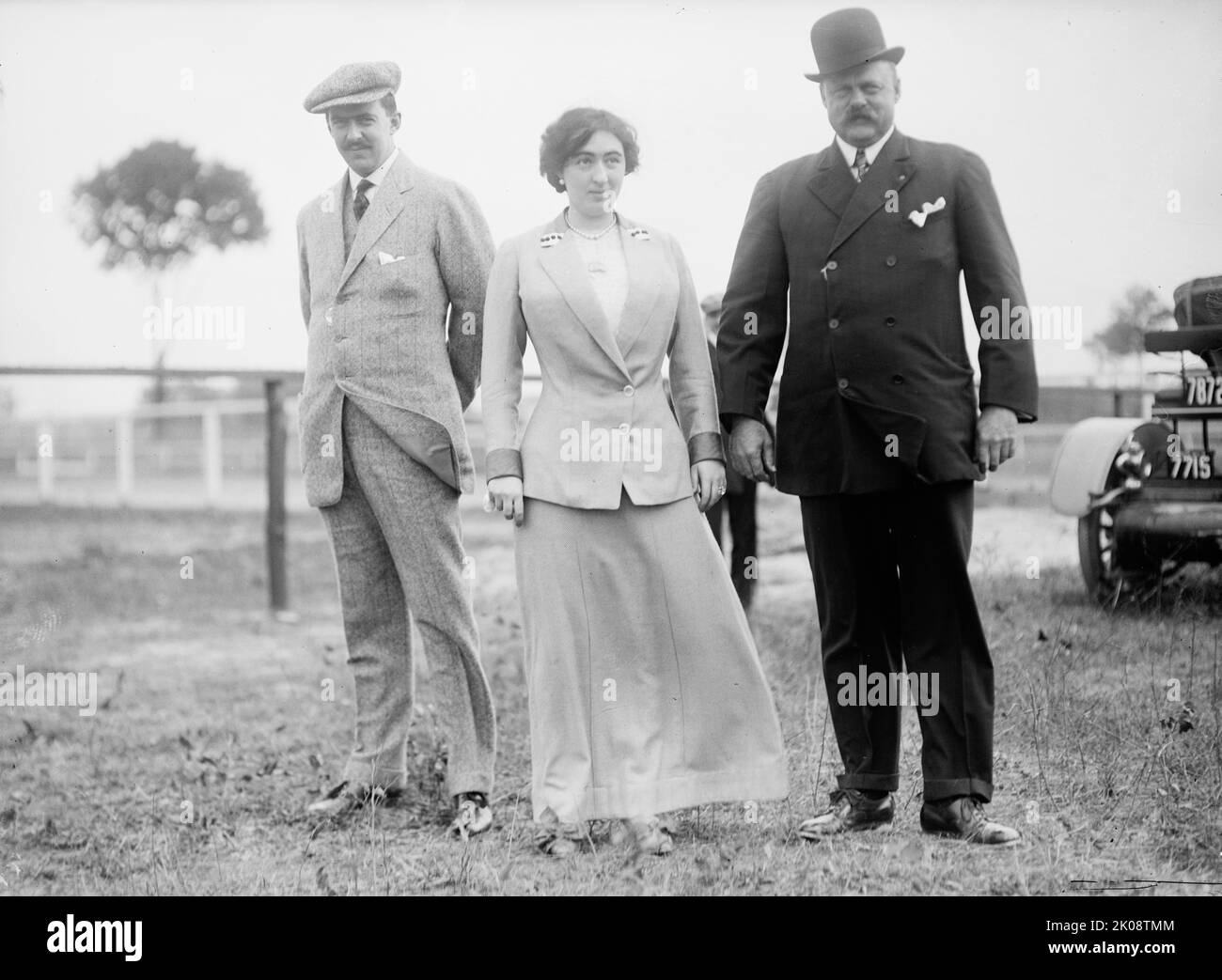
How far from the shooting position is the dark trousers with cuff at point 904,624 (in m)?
3.72

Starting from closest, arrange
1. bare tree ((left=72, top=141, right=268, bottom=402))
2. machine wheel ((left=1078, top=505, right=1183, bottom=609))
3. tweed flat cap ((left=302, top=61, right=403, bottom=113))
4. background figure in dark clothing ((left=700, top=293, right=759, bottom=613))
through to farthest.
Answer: tweed flat cap ((left=302, top=61, right=403, bottom=113)), machine wheel ((left=1078, top=505, right=1183, bottom=609)), background figure in dark clothing ((left=700, top=293, right=759, bottom=613)), bare tree ((left=72, top=141, right=268, bottom=402))

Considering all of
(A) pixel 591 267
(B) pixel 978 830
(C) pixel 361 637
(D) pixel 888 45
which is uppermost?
(D) pixel 888 45

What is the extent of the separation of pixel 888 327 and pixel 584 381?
814 mm

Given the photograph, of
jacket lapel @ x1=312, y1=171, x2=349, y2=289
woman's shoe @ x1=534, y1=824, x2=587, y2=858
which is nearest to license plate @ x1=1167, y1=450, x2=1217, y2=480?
woman's shoe @ x1=534, y1=824, x2=587, y2=858

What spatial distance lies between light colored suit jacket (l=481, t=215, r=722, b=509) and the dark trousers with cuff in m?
0.44

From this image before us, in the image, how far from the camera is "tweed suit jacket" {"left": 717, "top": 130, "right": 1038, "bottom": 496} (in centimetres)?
368

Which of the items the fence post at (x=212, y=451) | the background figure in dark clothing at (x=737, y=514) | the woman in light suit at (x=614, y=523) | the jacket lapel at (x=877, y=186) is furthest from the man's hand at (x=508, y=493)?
the fence post at (x=212, y=451)

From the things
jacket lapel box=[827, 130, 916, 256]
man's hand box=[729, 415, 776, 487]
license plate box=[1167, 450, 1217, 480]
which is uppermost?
jacket lapel box=[827, 130, 916, 256]

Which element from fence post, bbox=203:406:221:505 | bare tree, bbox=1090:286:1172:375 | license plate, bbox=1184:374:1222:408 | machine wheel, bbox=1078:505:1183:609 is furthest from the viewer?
fence post, bbox=203:406:221:505

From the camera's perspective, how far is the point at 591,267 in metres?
3.78

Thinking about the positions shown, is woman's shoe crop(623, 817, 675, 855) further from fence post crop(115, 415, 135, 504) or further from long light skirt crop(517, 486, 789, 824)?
fence post crop(115, 415, 135, 504)
